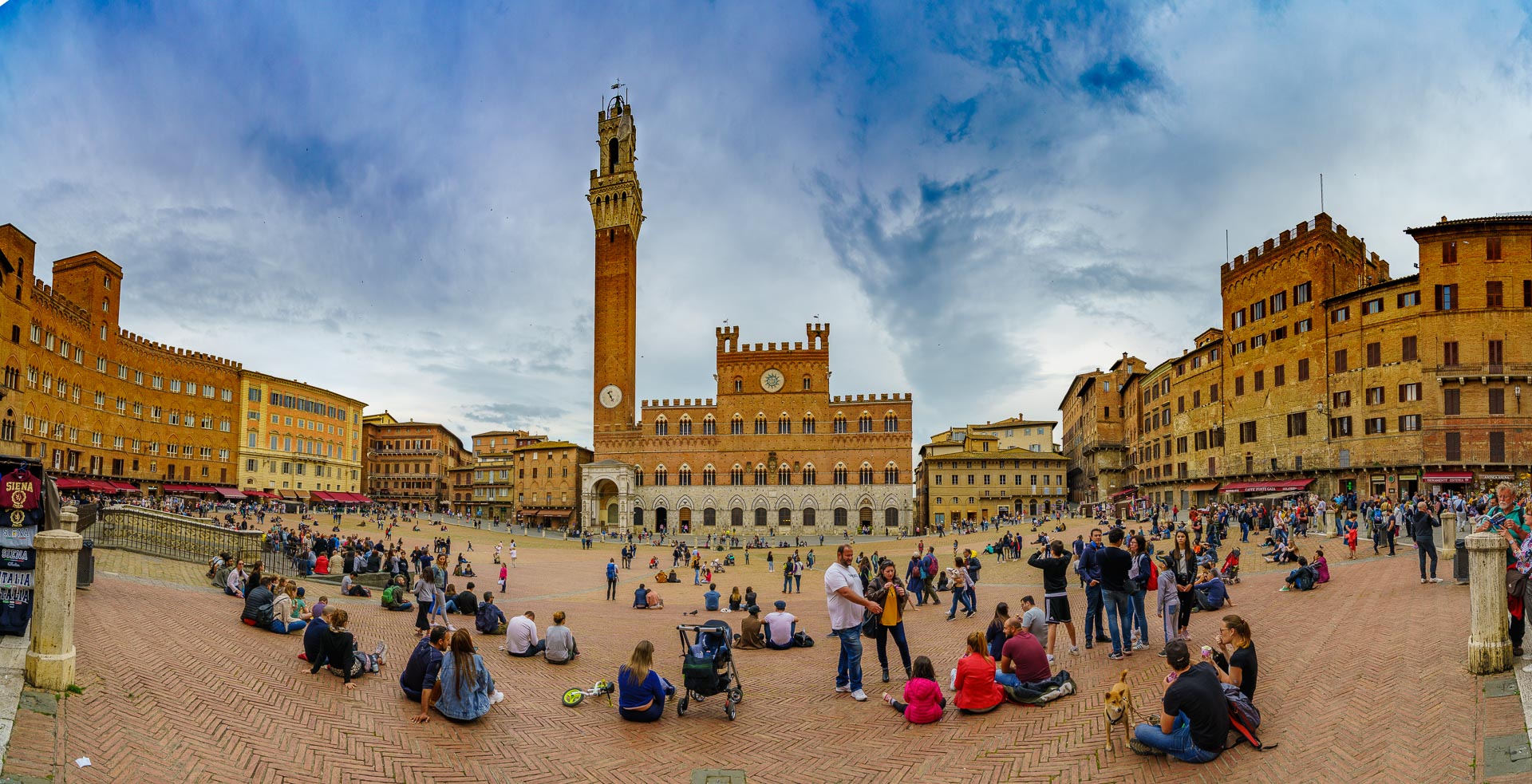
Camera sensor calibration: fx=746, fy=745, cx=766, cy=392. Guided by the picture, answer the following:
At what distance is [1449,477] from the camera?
33.5 meters

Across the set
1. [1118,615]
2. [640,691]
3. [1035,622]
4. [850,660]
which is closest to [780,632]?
[850,660]

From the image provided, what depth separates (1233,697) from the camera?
270 inches

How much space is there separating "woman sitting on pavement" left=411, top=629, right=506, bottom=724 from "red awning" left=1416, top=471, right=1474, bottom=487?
42.1 meters

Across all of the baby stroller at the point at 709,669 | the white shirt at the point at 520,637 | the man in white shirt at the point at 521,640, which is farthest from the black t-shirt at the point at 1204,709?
the white shirt at the point at 520,637

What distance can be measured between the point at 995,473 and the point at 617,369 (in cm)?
3593

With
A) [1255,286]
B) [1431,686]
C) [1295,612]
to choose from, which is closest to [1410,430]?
[1255,286]

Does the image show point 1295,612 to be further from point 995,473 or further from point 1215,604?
point 995,473

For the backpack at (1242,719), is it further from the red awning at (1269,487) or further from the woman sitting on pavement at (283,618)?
the red awning at (1269,487)

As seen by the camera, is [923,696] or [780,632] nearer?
[923,696]

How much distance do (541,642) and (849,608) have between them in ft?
20.1

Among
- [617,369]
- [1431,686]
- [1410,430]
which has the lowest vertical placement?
[1431,686]

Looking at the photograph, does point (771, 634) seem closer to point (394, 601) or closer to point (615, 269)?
point (394, 601)

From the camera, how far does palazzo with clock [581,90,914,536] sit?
215 feet

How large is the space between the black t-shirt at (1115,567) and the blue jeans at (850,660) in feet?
10.9
